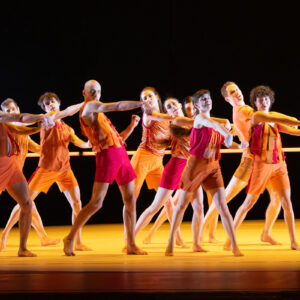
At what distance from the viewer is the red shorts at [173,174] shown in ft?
21.4

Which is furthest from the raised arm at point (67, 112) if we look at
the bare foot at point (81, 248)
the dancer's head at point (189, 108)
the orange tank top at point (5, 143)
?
the bare foot at point (81, 248)

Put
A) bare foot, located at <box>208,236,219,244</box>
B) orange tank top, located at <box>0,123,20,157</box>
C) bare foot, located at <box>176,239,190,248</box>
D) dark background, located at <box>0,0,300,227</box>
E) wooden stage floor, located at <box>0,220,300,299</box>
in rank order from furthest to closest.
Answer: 1. dark background, located at <box>0,0,300,227</box>
2. bare foot, located at <box>208,236,219,244</box>
3. bare foot, located at <box>176,239,190,248</box>
4. orange tank top, located at <box>0,123,20,157</box>
5. wooden stage floor, located at <box>0,220,300,299</box>

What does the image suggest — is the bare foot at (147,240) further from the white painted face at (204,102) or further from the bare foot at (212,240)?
the white painted face at (204,102)

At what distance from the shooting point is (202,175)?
590 cm

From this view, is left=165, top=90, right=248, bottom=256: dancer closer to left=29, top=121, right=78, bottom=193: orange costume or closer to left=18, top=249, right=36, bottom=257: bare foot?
left=18, top=249, right=36, bottom=257: bare foot

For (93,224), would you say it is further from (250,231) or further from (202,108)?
(202,108)

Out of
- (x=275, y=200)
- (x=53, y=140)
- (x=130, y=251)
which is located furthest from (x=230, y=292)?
(x=53, y=140)

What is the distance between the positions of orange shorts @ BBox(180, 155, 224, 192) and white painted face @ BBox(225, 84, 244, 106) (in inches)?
44.1

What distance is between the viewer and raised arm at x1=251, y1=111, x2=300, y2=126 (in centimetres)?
600

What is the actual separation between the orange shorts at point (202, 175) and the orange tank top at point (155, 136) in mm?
Answer: 986

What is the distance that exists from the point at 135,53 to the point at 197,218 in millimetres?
4000

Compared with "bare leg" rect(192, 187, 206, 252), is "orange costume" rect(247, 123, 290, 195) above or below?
above

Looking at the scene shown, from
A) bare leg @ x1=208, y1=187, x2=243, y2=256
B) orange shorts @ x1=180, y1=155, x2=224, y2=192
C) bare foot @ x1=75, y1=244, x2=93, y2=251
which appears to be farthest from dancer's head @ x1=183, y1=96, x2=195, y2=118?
bare foot @ x1=75, y1=244, x2=93, y2=251

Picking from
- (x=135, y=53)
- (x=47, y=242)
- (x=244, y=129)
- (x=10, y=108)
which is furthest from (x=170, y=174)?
(x=135, y=53)
